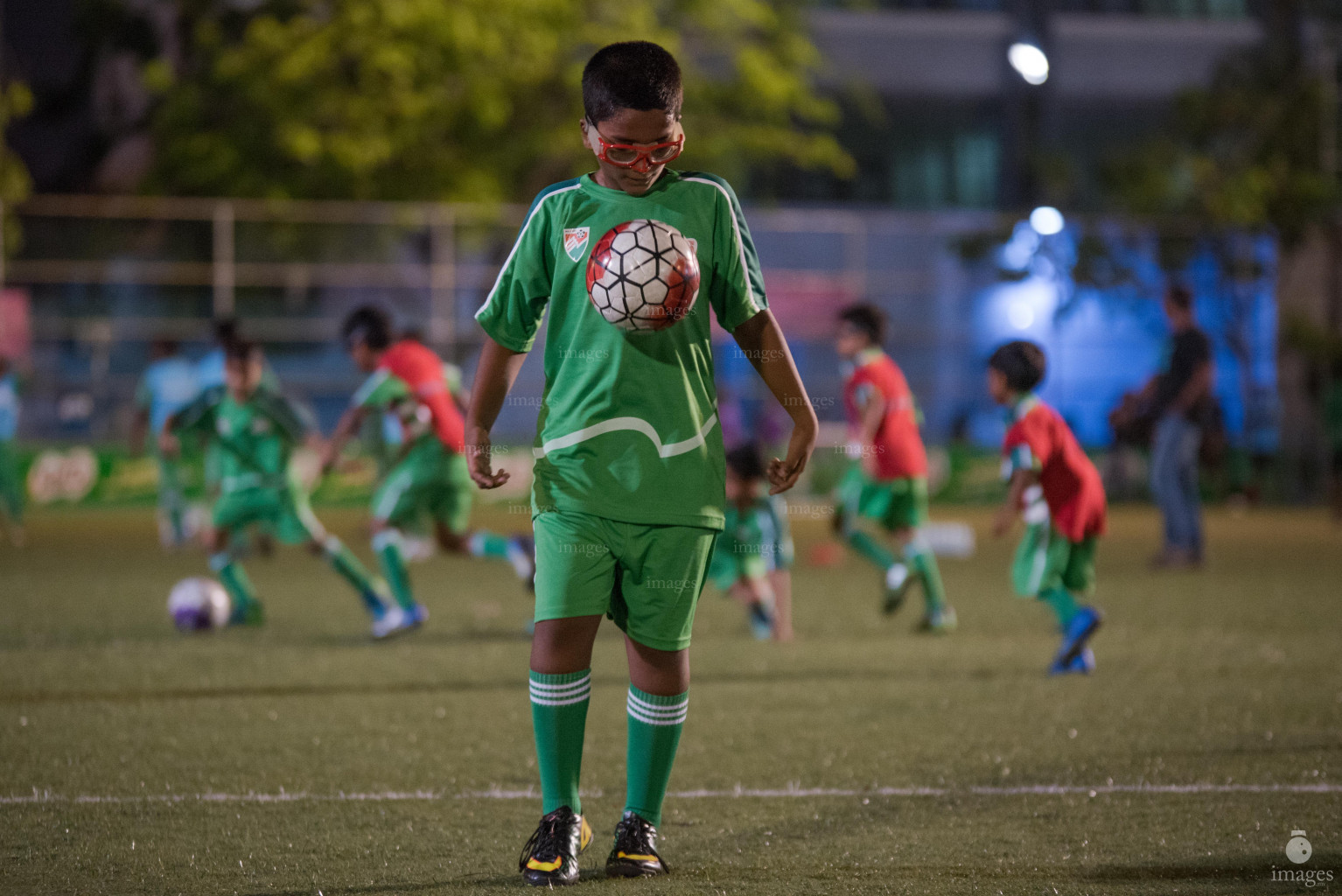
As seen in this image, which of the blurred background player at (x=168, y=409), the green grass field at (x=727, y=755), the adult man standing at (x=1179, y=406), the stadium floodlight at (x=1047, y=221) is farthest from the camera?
the stadium floodlight at (x=1047, y=221)

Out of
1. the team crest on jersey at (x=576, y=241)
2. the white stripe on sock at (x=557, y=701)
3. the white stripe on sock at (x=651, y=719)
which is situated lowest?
the white stripe on sock at (x=651, y=719)

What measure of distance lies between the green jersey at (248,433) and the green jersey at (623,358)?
19.8ft

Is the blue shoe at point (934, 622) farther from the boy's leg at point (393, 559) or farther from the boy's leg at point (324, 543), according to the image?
the boy's leg at point (324, 543)

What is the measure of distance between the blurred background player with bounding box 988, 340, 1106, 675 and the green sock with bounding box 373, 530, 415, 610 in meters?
3.45

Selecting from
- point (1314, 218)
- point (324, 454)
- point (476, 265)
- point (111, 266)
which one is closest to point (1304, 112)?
point (1314, 218)

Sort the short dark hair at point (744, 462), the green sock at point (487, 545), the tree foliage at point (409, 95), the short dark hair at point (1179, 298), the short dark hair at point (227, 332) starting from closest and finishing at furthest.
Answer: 1. the short dark hair at point (744, 462)
2. the green sock at point (487, 545)
3. the short dark hair at point (227, 332)
4. the short dark hair at point (1179, 298)
5. the tree foliage at point (409, 95)

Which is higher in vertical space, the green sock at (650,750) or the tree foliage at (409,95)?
the tree foliage at (409,95)

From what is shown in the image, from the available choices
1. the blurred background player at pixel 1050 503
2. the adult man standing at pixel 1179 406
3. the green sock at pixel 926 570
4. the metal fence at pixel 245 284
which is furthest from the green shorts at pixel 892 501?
the metal fence at pixel 245 284

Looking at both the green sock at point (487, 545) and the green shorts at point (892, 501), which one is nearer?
the green sock at point (487, 545)

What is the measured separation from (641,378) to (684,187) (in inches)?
19.0

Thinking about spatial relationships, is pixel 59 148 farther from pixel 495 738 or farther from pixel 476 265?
pixel 495 738

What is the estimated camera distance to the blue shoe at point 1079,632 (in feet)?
26.0

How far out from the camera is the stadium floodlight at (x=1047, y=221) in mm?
24812

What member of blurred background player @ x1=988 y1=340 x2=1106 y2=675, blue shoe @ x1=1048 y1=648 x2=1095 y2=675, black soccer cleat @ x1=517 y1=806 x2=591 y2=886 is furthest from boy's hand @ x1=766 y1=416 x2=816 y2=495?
blue shoe @ x1=1048 y1=648 x2=1095 y2=675
